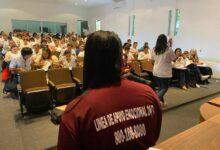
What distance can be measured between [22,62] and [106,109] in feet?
13.4

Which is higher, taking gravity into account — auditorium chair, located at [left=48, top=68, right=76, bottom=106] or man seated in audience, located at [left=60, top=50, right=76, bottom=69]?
man seated in audience, located at [left=60, top=50, right=76, bottom=69]

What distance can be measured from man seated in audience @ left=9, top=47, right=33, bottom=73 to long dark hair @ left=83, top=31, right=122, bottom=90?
3.82 m

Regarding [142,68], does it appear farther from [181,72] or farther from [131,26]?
[131,26]

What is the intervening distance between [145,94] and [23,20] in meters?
12.7

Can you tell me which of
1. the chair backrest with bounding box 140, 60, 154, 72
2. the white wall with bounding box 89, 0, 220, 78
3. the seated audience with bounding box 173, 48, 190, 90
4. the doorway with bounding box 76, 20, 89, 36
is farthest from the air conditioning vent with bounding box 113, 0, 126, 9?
the chair backrest with bounding box 140, 60, 154, 72

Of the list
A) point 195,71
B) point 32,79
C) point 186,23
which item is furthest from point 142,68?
point 186,23

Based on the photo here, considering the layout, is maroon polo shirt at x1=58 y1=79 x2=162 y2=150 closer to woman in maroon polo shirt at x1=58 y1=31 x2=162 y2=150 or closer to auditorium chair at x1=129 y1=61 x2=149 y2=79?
woman in maroon polo shirt at x1=58 y1=31 x2=162 y2=150

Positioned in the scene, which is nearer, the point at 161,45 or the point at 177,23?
the point at 161,45

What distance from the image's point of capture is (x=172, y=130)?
130 inches

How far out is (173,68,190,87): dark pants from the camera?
5.82m

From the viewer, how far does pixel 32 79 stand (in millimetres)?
3881

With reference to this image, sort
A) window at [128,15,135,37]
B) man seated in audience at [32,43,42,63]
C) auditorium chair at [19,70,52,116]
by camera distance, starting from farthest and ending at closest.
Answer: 1. window at [128,15,135,37]
2. man seated in audience at [32,43,42,63]
3. auditorium chair at [19,70,52,116]

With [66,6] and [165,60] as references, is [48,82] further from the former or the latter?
[66,6]

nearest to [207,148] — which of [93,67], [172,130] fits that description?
[93,67]
